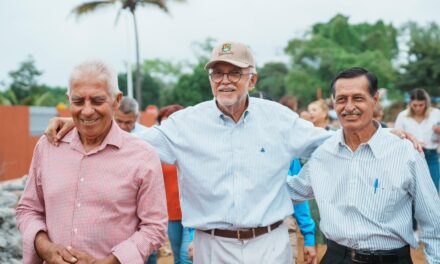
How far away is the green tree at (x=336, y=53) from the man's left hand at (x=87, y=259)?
41.5 metres

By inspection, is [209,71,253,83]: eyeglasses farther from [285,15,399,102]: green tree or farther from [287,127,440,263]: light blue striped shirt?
[285,15,399,102]: green tree

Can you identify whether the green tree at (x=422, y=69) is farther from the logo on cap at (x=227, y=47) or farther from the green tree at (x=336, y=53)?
the logo on cap at (x=227, y=47)

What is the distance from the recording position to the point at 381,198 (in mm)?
2986

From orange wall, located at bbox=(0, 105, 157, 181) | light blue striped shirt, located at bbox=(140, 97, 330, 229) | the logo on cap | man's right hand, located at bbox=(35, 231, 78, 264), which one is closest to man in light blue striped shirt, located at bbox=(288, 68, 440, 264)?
light blue striped shirt, located at bbox=(140, 97, 330, 229)

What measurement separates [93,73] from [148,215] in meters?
0.76

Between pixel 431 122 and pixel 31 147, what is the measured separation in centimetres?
1283

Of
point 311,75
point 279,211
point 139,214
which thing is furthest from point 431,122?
point 311,75

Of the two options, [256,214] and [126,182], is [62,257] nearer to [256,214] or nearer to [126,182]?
[126,182]

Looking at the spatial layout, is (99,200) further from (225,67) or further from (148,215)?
(225,67)

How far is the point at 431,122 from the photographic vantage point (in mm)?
8008

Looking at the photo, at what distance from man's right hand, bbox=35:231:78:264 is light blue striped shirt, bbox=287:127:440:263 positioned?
1.53 m

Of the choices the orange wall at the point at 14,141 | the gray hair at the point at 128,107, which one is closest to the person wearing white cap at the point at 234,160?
the gray hair at the point at 128,107

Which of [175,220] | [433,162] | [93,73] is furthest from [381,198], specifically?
[433,162]

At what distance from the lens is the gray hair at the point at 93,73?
8.49ft
